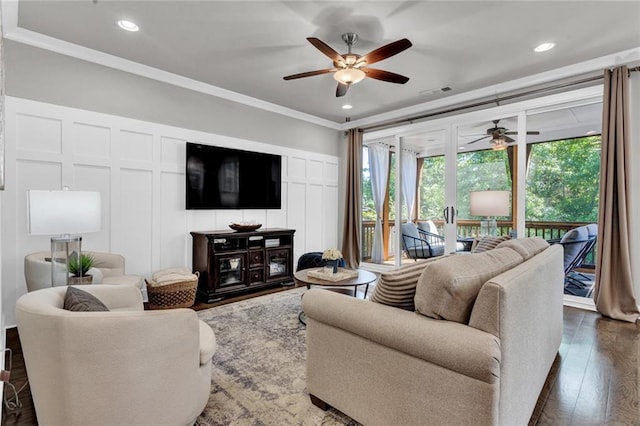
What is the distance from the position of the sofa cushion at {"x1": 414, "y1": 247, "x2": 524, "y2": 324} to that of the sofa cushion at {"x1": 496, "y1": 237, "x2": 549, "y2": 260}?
0.53m

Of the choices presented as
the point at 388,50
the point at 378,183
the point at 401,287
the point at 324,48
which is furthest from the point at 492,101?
the point at 401,287

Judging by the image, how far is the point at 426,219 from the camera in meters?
5.25

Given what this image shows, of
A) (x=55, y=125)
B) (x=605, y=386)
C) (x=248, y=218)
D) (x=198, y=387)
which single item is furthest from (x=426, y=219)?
(x=55, y=125)

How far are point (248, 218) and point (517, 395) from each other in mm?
3855

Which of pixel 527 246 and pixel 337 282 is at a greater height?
pixel 527 246

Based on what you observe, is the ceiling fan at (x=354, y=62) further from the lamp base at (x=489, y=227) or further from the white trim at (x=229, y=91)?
the lamp base at (x=489, y=227)

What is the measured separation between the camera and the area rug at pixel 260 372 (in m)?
1.74

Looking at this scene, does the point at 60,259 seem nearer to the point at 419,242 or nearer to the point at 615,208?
the point at 419,242

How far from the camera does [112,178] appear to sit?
3428mm

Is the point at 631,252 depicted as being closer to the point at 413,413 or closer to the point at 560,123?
the point at 560,123

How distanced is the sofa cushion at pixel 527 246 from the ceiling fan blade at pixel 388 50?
161cm

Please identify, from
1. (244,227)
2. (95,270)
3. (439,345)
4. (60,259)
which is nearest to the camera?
(439,345)

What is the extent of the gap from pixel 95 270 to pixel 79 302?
4.78ft

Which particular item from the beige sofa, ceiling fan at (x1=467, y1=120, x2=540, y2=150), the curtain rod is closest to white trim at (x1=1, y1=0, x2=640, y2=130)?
the curtain rod
